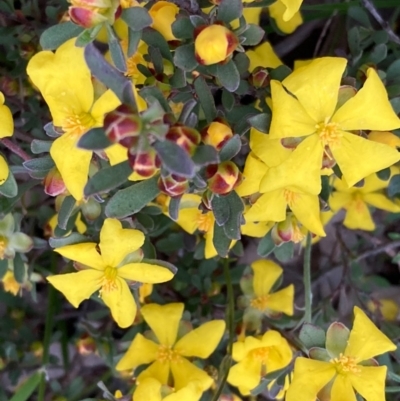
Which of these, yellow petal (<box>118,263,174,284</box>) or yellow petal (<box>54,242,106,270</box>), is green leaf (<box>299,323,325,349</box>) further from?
yellow petal (<box>54,242,106,270</box>)

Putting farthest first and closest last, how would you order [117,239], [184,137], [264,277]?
[264,277] < [117,239] < [184,137]

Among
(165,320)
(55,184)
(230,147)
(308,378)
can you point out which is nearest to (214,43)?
(230,147)

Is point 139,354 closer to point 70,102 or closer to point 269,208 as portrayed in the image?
point 269,208

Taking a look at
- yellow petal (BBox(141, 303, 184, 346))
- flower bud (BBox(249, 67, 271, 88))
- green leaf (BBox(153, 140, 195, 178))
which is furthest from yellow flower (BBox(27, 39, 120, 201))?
yellow petal (BBox(141, 303, 184, 346))

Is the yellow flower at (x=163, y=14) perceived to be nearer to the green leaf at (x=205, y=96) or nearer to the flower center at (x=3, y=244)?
the green leaf at (x=205, y=96)

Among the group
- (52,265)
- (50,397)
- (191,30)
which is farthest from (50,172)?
(50,397)

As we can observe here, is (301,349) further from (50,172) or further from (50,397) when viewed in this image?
(50,397)
